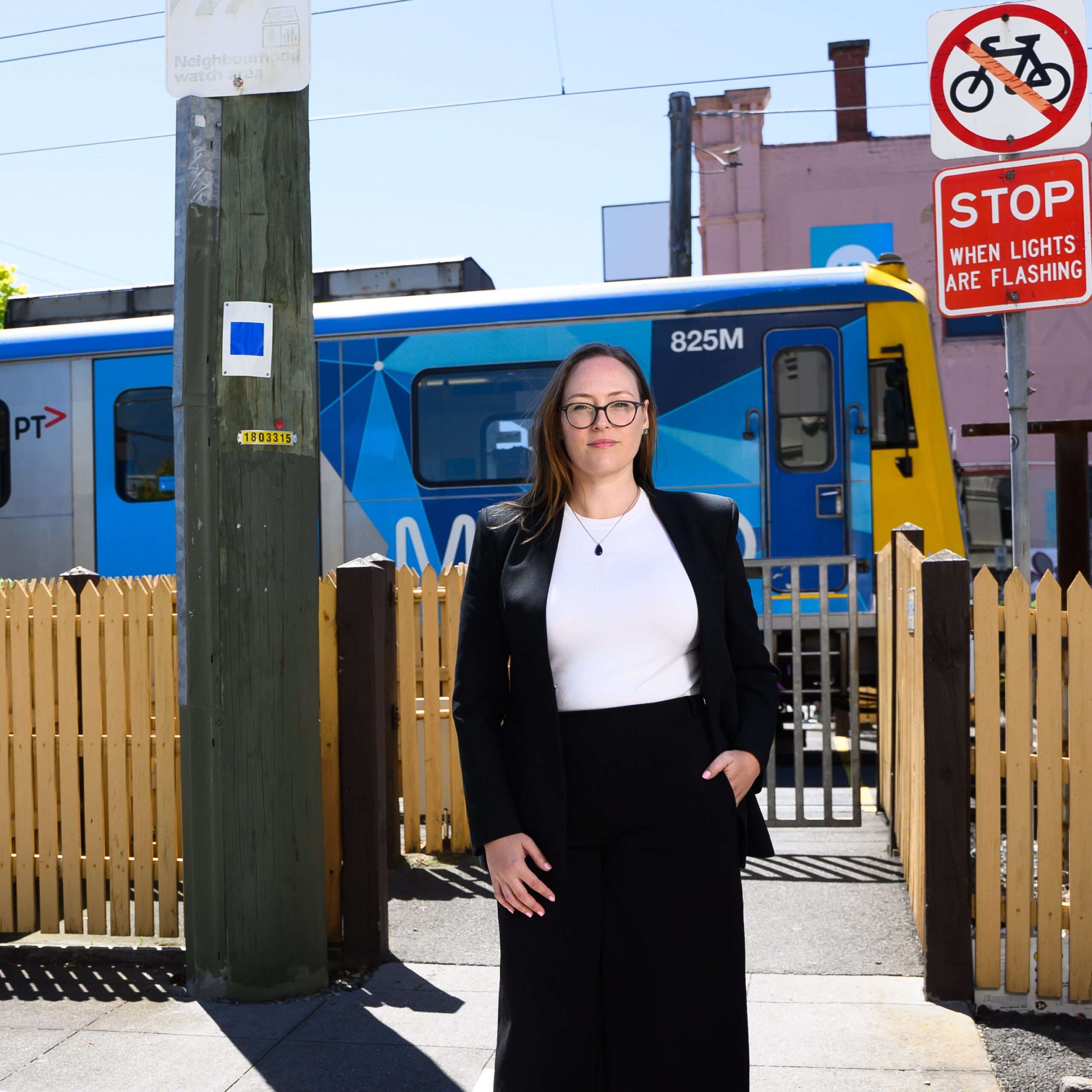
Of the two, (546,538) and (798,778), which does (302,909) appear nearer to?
(546,538)

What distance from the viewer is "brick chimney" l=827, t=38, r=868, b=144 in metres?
23.5

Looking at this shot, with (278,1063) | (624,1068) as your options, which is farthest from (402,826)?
(624,1068)

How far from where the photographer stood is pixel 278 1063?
12.2 ft

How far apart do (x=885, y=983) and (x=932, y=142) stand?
314 centimetres

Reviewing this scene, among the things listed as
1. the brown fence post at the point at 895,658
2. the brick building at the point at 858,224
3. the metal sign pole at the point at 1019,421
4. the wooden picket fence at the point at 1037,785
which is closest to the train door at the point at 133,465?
the brown fence post at the point at 895,658

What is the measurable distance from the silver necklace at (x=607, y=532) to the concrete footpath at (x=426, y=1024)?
3.57ft

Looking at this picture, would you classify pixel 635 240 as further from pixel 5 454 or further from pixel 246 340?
pixel 246 340

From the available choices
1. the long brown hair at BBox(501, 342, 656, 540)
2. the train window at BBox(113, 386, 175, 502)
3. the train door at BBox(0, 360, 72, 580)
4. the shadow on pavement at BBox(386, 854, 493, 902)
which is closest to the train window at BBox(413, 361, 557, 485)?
the train window at BBox(113, 386, 175, 502)

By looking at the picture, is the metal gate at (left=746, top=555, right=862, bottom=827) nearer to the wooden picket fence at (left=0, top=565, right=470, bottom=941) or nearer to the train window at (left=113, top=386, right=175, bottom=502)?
the wooden picket fence at (left=0, top=565, right=470, bottom=941)

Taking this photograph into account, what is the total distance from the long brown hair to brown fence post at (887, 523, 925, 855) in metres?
3.21

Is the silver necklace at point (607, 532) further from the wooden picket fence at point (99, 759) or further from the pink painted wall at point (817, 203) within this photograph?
the pink painted wall at point (817, 203)

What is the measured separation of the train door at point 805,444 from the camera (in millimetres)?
9164

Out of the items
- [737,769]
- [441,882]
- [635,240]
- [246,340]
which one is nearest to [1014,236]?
[246,340]

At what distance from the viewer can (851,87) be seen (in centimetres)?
2444
